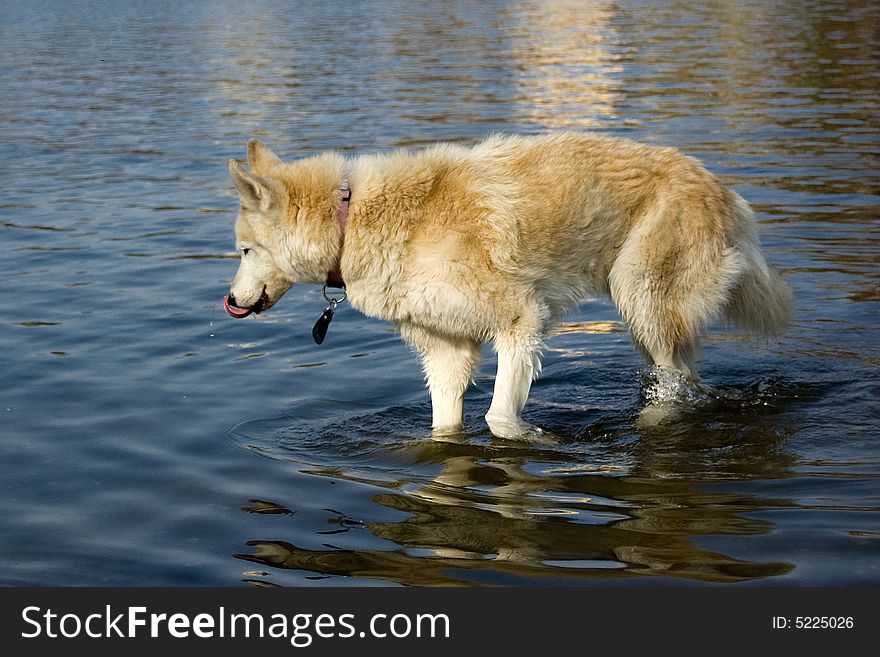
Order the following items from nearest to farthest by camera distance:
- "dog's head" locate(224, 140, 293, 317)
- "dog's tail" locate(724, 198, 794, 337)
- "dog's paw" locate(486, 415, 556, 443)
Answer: "dog's head" locate(224, 140, 293, 317) < "dog's paw" locate(486, 415, 556, 443) < "dog's tail" locate(724, 198, 794, 337)

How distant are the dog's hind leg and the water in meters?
0.16

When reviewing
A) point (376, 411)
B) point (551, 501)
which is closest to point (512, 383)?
point (551, 501)

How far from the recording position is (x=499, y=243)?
21.3 ft

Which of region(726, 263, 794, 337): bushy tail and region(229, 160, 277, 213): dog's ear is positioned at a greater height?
region(229, 160, 277, 213): dog's ear

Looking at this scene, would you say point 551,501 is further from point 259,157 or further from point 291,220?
point 259,157

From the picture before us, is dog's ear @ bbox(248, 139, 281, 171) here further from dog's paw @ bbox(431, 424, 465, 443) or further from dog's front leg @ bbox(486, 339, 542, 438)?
dog's paw @ bbox(431, 424, 465, 443)

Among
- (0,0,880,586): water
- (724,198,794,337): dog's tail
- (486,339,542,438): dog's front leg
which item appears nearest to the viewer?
(0,0,880,586): water

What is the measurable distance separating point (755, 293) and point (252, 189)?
9.98ft

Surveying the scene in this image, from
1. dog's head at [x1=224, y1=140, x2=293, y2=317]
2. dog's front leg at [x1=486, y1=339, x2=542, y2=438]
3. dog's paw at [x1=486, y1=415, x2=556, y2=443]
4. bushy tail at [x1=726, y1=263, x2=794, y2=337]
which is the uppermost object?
dog's head at [x1=224, y1=140, x2=293, y2=317]

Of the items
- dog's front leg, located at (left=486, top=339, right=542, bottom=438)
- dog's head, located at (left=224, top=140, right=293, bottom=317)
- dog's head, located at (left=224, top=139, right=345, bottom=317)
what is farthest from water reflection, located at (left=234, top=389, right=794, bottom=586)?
dog's head, located at (left=224, top=139, right=345, bottom=317)

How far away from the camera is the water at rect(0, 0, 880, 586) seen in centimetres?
525

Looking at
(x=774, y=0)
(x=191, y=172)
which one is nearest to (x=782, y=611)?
(x=191, y=172)

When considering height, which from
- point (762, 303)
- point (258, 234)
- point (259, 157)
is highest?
point (259, 157)

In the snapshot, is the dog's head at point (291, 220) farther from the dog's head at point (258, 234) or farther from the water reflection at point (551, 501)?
the water reflection at point (551, 501)
